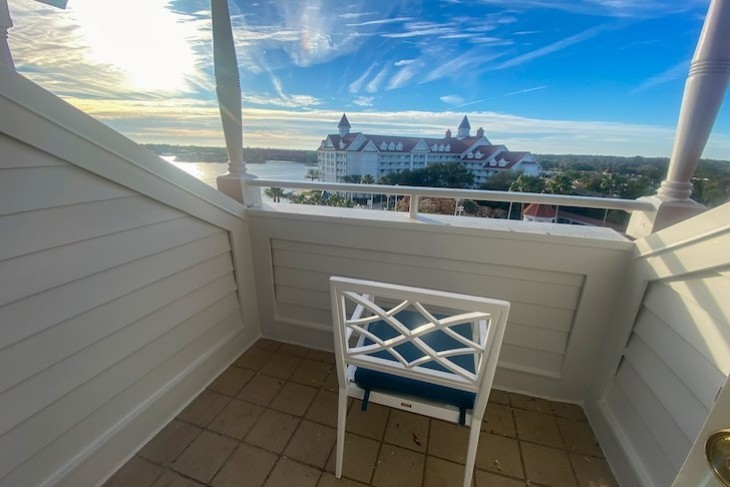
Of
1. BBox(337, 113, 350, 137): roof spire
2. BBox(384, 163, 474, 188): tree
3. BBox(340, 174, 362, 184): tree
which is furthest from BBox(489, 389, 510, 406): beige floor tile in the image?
BBox(337, 113, 350, 137): roof spire

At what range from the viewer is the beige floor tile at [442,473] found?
3.80 ft

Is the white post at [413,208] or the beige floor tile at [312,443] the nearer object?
the beige floor tile at [312,443]

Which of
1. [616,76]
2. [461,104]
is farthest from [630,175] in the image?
[461,104]

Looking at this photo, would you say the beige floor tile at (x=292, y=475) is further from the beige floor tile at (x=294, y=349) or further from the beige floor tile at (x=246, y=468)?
the beige floor tile at (x=294, y=349)

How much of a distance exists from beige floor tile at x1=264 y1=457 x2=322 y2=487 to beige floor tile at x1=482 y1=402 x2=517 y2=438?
2.71 feet

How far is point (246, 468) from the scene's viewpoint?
120cm

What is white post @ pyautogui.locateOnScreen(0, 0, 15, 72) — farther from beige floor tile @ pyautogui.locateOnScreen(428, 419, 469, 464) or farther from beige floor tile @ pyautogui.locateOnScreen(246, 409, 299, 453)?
beige floor tile @ pyautogui.locateOnScreen(428, 419, 469, 464)

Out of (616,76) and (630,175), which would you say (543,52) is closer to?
(616,76)

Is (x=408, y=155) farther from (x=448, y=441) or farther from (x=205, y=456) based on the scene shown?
(x=205, y=456)

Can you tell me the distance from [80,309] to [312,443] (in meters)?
1.07

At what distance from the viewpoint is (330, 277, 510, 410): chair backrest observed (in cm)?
78

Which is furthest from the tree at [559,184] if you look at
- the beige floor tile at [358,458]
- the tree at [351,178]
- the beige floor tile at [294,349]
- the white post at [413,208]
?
the beige floor tile at [294,349]

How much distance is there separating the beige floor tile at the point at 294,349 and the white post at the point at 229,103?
97 centimetres

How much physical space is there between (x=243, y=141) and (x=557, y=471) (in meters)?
2.23
